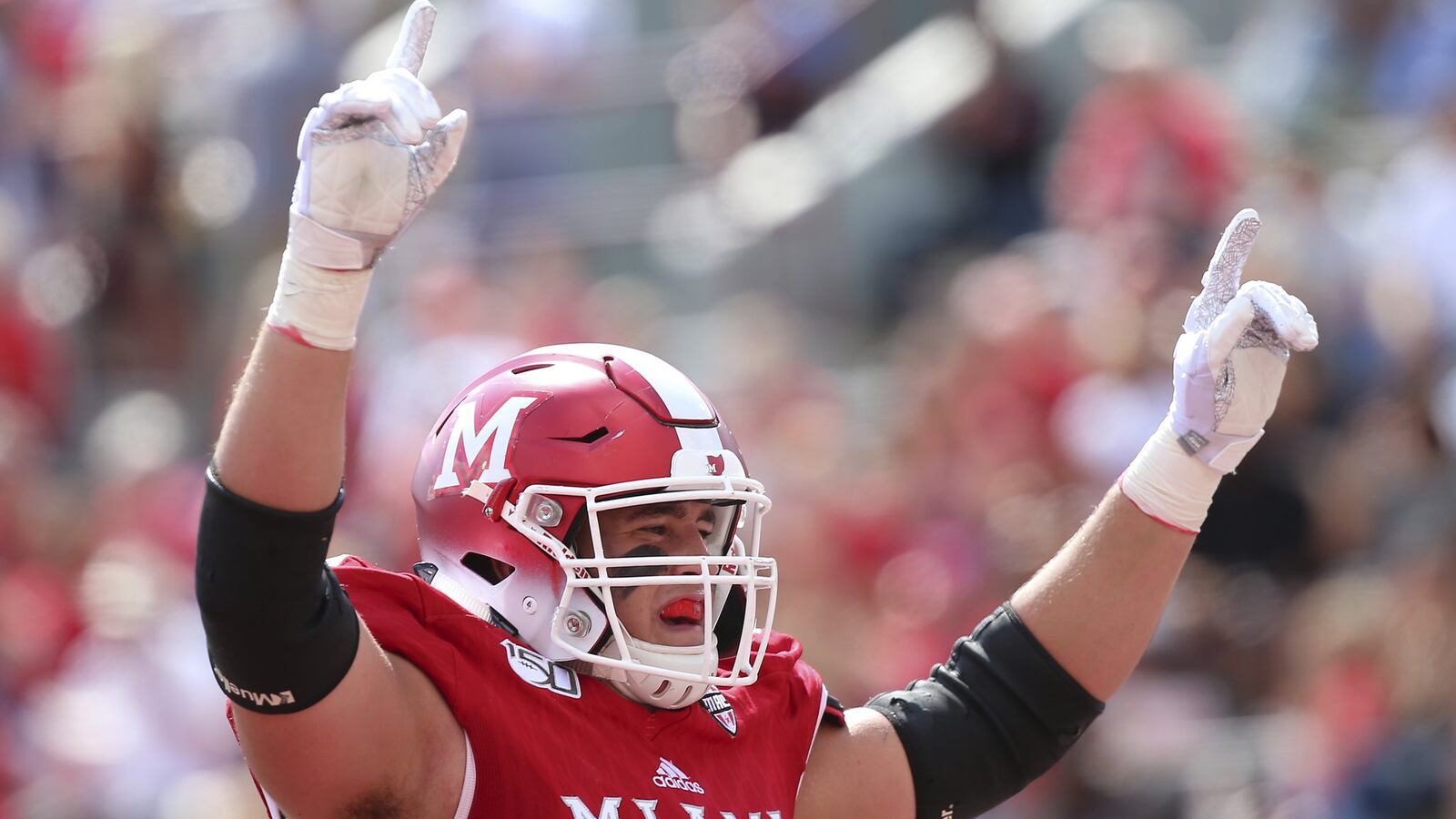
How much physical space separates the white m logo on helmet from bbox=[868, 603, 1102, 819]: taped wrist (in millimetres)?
859

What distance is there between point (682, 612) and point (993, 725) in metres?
0.69

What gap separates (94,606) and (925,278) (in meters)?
3.55

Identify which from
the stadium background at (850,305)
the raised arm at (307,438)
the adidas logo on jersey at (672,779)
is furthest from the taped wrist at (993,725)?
the stadium background at (850,305)

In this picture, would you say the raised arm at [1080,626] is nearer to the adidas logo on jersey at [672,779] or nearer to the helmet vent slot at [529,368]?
the adidas logo on jersey at [672,779]

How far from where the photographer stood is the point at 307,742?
2650 millimetres

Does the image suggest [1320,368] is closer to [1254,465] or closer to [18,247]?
[1254,465]

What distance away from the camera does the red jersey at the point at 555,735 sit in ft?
9.52

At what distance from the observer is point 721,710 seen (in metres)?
3.31

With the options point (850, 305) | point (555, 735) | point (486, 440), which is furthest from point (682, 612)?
point (850, 305)

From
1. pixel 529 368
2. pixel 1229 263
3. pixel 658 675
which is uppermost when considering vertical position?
pixel 1229 263

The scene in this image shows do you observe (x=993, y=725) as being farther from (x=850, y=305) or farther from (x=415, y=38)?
(x=850, y=305)

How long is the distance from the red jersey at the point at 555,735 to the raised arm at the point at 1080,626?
26cm

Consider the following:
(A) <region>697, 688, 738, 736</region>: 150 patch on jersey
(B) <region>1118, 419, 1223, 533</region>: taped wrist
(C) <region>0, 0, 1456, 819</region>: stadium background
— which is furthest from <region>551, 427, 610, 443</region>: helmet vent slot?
(C) <region>0, 0, 1456, 819</region>: stadium background

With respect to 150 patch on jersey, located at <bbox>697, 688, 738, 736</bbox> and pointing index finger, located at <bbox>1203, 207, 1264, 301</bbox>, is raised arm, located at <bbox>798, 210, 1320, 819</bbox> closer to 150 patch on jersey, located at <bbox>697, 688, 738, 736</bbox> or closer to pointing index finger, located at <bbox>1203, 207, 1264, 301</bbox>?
pointing index finger, located at <bbox>1203, 207, 1264, 301</bbox>
